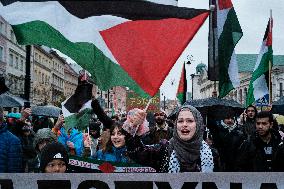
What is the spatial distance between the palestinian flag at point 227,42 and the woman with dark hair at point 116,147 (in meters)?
1.86

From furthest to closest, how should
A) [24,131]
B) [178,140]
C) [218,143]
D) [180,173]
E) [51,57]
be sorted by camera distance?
[51,57] → [24,131] → [218,143] → [178,140] → [180,173]

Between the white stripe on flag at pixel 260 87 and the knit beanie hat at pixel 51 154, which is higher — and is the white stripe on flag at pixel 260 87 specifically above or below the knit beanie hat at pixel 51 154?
above

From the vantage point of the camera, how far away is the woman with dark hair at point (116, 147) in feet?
15.6

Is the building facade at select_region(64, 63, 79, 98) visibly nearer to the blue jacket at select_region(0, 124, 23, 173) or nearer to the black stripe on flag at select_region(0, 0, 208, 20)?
the blue jacket at select_region(0, 124, 23, 173)

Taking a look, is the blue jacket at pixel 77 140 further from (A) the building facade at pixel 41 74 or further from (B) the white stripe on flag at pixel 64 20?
(A) the building facade at pixel 41 74

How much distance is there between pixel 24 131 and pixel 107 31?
374 cm

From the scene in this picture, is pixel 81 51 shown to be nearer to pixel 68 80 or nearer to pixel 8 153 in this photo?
pixel 8 153

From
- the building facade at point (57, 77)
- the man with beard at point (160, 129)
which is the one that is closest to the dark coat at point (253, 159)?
the man with beard at point (160, 129)

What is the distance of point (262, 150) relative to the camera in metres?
5.29

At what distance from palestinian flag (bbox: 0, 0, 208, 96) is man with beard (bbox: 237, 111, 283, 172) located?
151 cm

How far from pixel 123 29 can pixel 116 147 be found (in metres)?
1.23

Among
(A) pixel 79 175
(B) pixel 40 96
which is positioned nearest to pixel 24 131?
(A) pixel 79 175

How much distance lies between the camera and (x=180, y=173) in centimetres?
338

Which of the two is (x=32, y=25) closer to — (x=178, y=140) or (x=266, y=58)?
(x=178, y=140)
